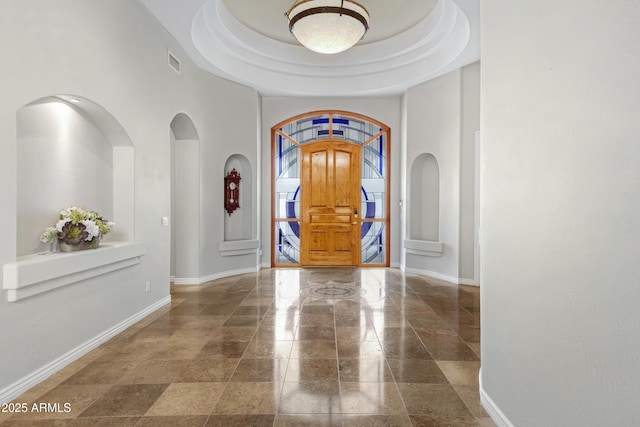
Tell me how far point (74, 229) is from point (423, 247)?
17.8 ft

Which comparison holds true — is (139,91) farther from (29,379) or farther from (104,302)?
(29,379)

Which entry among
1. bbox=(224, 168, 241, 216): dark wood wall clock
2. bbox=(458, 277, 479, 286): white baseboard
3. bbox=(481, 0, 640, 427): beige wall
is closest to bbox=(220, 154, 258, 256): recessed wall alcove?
bbox=(224, 168, 241, 216): dark wood wall clock

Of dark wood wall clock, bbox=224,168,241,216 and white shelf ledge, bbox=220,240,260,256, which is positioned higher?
dark wood wall clock, bbox=224,168,241,216

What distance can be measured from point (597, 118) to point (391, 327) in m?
3.03

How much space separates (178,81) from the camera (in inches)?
204

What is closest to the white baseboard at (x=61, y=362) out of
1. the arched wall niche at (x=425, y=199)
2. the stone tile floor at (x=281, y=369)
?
the stone tile floor at (x=281, y=369)

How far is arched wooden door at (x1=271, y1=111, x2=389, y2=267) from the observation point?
7895 mm

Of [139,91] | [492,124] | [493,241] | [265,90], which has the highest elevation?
[265,90]

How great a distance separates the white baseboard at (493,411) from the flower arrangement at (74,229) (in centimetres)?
330

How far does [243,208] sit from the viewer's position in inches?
287

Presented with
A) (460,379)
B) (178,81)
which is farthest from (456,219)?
(178,81)

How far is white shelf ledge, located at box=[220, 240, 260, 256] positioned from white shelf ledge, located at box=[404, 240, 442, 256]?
9.63ft

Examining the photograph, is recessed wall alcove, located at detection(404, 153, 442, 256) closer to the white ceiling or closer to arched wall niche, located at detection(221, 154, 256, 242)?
the white ceiling

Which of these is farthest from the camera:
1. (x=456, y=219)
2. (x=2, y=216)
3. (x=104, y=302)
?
(x=456, y=219)
